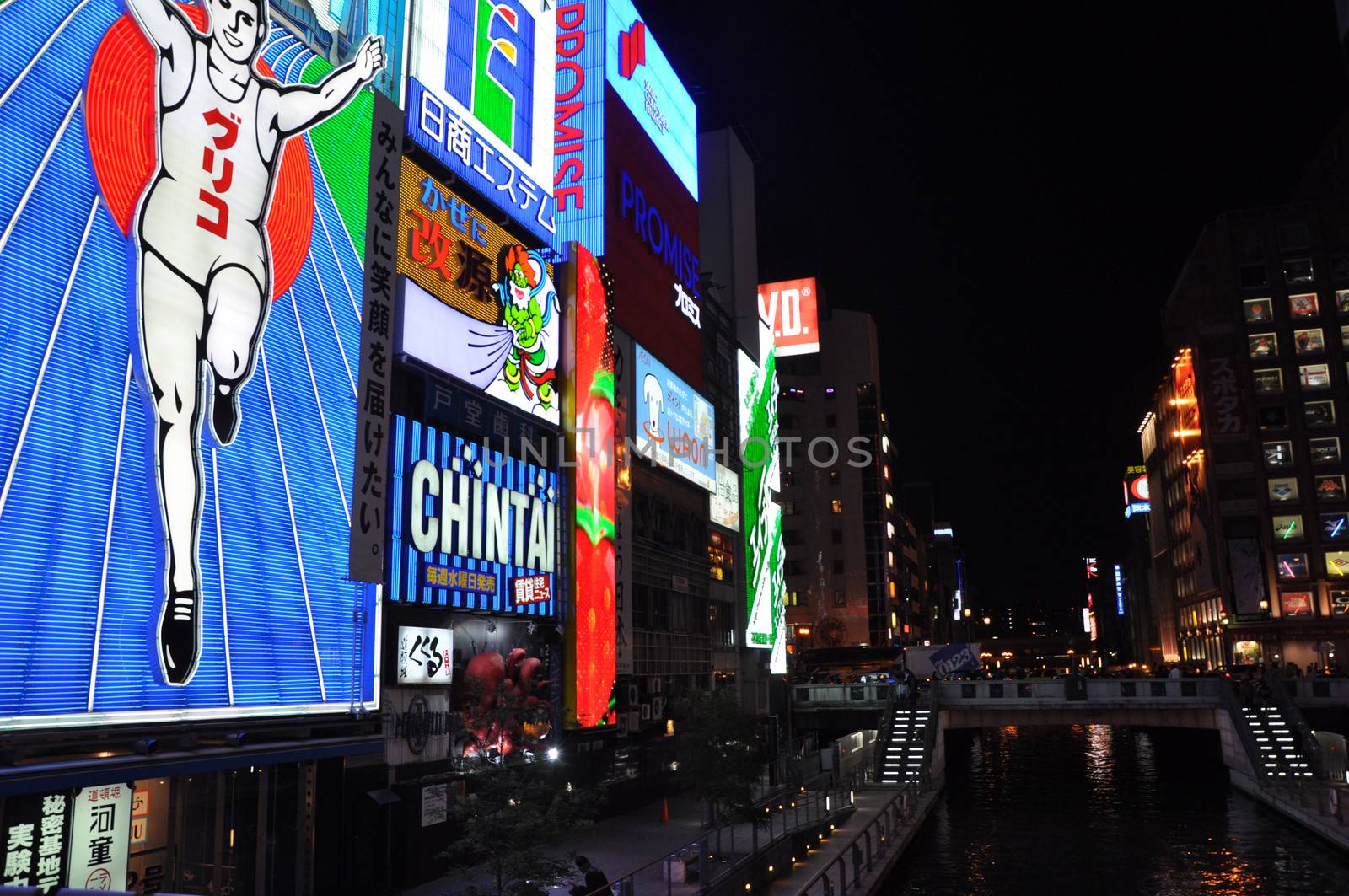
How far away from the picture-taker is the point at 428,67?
33.5 metres

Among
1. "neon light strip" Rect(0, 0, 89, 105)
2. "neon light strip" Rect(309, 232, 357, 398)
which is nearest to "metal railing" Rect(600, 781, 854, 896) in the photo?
"neon light strip" Rect(309, 232, 357, 398)

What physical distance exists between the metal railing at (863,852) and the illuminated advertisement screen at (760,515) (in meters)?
22.8

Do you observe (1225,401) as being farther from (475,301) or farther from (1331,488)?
(475,301)

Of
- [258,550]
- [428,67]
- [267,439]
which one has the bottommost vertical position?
[258,550]

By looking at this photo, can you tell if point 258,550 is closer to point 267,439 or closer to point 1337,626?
point 267,439

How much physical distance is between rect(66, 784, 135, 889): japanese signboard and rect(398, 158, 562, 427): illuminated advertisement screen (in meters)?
14.0

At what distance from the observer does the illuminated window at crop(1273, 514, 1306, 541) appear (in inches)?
4063

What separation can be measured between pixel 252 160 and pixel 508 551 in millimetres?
14639

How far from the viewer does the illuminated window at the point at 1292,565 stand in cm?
10212

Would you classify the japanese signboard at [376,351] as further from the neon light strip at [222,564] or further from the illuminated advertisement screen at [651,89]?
the illuminated advertisement screen at [651,89]

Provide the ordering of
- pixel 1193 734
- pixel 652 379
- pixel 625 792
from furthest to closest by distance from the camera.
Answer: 1. pixel 1193 734
2. pixel 652 379
3. pixel 625 792

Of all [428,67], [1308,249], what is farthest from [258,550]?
[1308,249]

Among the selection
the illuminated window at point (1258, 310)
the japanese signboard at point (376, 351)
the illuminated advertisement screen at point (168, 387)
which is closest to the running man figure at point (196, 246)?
the illuminated advertisement screen at point (168, 387)

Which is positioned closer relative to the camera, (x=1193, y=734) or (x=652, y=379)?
(x=652, y=379)
